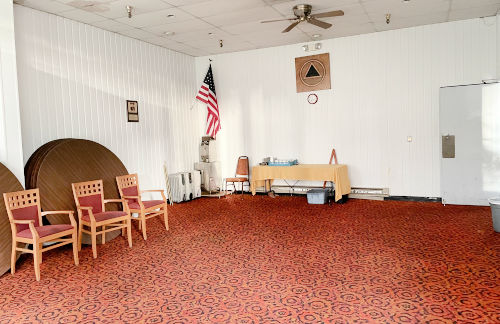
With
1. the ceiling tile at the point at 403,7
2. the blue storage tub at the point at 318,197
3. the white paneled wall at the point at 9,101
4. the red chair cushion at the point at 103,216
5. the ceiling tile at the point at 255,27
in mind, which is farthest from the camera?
the blue storage tub at the point at 318,197

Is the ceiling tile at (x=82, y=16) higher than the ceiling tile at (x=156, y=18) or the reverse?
the reverse

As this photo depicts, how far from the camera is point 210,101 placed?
30.0ft

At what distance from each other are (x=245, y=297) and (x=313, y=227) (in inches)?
103

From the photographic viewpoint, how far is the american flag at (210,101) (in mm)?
8992

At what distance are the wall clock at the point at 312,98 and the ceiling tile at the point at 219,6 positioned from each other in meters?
2.98

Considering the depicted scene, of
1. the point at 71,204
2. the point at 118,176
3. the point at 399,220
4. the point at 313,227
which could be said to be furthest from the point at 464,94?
the point at 71,204

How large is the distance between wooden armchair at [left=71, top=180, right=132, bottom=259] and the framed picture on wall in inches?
75.0

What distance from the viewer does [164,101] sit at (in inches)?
331

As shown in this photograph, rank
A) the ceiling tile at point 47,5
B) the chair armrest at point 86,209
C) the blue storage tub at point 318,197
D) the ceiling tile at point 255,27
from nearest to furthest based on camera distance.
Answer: the chair armrest at point 86,209, the ceiling tile at point 47,5, the ceiling tile at point 255,27, the blue storage tub at point 318,197

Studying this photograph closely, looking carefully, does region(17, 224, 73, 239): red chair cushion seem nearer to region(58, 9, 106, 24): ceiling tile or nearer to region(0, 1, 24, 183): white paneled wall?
region(0, 1, 24, 183): white paneled wall

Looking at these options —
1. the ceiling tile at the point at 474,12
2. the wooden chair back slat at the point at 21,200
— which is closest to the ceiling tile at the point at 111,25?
the wooden chair back slat at the point at 21,200

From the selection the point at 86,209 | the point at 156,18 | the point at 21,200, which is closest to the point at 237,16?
the point at 156,18

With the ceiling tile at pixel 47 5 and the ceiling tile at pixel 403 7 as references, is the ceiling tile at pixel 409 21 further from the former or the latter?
the ceiling tile at pixel 47 5

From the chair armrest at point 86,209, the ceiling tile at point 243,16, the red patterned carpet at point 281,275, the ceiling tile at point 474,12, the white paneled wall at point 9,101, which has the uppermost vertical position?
the ceiling tile at point 243,16
